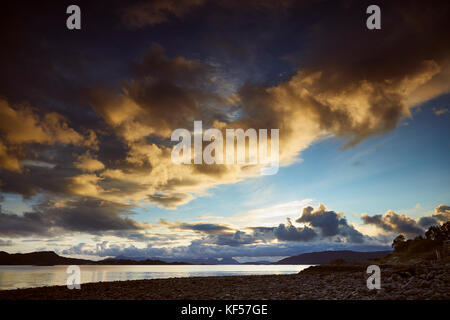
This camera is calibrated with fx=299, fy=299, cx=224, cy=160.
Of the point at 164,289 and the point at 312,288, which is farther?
the point at 164,289

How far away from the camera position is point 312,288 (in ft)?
64.8

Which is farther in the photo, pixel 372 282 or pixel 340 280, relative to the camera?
pixel 340 280
